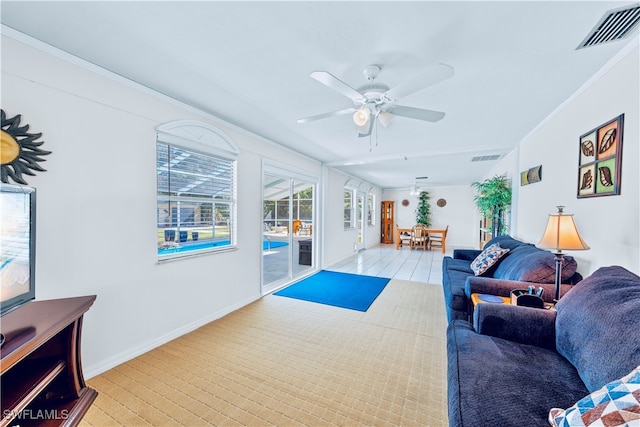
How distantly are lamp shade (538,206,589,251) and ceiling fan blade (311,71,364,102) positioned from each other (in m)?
1.74

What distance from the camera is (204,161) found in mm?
2873

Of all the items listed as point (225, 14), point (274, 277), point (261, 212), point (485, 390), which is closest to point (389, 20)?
point (225, 14)

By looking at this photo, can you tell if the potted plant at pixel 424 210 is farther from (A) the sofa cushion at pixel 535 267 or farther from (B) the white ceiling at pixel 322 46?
(A) the sofa cushion at pixel 535 267

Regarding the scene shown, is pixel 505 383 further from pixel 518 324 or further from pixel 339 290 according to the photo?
pixel 339 290

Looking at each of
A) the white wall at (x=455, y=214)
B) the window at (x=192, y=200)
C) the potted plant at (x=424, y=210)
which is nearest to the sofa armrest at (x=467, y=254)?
the window at (x=192, y=200)

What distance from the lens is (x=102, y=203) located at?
1.99 metres

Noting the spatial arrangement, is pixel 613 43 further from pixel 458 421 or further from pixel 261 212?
pixel 261 212

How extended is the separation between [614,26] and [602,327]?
171cm

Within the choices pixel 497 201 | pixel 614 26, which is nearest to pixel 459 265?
pixel 497 201

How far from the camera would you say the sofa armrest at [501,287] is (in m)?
2.01

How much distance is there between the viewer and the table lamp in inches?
69.7

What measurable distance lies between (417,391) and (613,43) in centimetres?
270

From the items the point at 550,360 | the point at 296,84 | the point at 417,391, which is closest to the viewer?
the point at 550,360

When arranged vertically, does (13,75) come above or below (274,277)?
above
